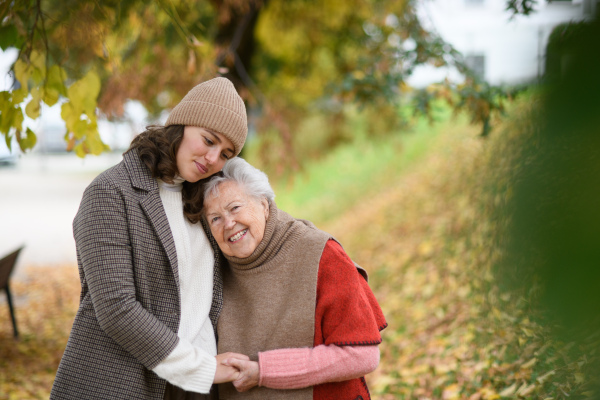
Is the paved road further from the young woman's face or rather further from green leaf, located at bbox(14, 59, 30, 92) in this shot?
the young woman's face

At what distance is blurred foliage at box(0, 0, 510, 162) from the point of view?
2473 millimetres

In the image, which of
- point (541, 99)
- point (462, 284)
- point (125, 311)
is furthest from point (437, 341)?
point (541, 99)

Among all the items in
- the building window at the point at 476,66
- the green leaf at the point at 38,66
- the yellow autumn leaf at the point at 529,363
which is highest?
the building window at the point at 476,66

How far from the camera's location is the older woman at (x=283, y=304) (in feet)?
6.41

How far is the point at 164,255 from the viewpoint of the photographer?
6.19 ft

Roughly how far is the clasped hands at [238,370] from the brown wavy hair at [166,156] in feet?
1.81

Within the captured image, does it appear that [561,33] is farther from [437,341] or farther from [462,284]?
[462,284]

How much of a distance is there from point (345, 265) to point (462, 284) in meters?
3.58

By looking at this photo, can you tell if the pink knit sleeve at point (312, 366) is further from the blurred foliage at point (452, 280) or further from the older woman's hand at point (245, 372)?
the blurred foliage at point (452, 280)

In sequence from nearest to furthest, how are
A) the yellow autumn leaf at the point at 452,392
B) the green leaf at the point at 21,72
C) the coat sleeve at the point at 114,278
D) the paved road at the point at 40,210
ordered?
the coat sleeve at the point at 114,278 → the green leaf at the point at 21,72 → the yellow autumn leaf at the point at 452,392 → the paved road at the point at 40,210

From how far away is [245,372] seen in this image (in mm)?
1948

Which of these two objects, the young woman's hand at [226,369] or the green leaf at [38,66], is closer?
the young woman's hand at [226,369]

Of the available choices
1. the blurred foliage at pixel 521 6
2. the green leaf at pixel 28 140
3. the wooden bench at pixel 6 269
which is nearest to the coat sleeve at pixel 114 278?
the green leaf at pixel 28 140

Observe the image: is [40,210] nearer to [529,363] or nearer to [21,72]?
[21,72]
